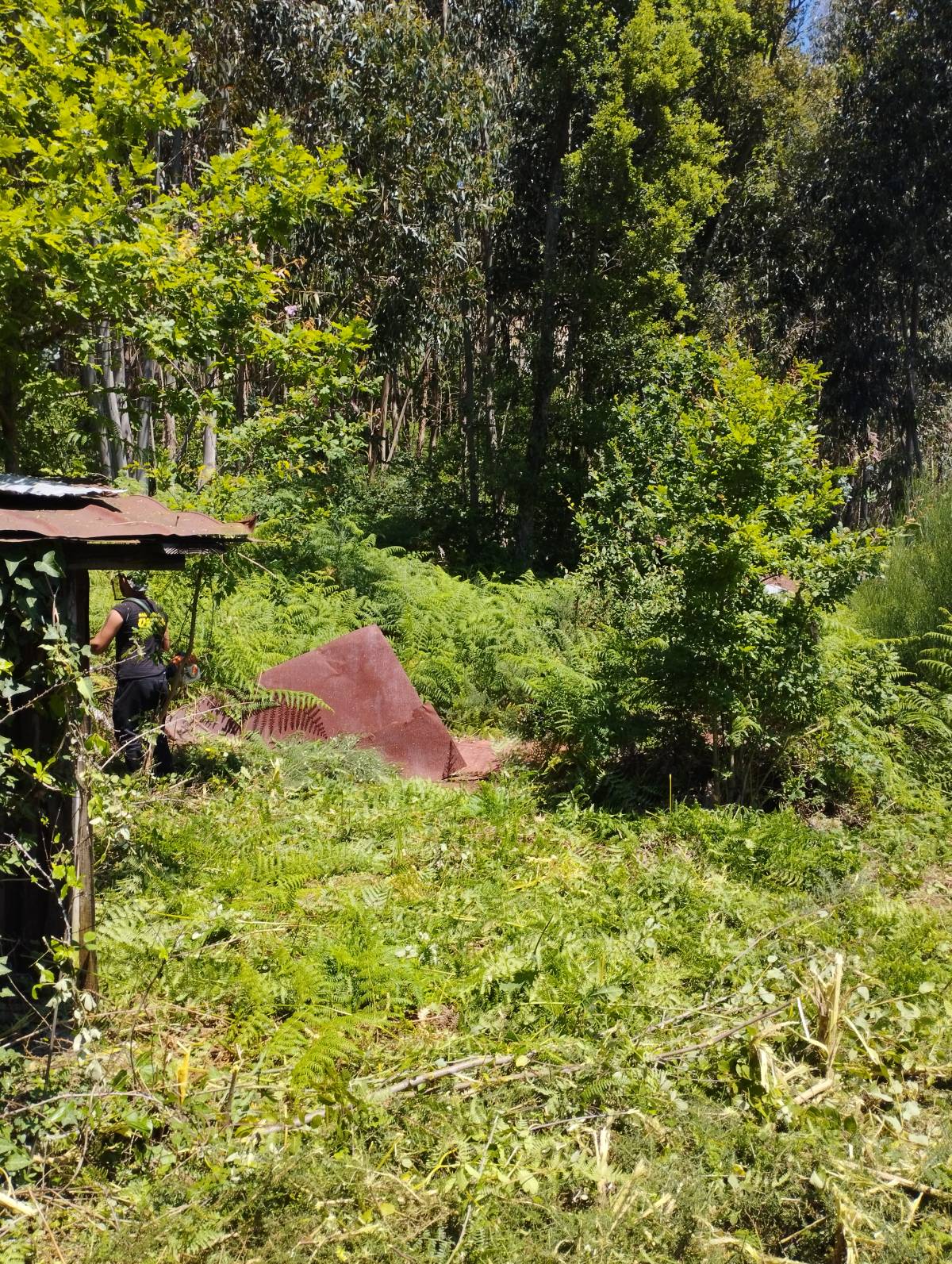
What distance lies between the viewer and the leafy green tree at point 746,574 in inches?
242

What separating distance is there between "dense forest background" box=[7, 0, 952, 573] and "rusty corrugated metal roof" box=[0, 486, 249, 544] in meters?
3.08

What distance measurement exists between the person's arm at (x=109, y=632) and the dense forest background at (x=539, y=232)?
4.78ft

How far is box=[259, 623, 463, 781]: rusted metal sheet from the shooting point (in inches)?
294

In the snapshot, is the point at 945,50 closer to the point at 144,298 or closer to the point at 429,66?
the point at 429,66

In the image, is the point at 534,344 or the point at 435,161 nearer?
the point at 435,161

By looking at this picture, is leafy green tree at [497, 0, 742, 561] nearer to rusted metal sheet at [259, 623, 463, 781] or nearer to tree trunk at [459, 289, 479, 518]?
tree trunk at [459, 289, 479, 518]

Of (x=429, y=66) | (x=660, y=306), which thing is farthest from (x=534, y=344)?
(x=429, y=66)

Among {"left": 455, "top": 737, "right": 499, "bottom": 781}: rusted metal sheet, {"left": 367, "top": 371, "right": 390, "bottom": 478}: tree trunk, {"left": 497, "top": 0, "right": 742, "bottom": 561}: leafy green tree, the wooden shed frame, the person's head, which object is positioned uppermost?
{"left": 497, "top": 0, "right": 742, "bottom": 561}: leafy green tree

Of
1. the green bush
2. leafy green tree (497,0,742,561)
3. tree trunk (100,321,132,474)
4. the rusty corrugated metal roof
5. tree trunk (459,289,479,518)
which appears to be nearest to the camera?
the rusty corrugated metal roof

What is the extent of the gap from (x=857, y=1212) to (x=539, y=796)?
13.2 feet

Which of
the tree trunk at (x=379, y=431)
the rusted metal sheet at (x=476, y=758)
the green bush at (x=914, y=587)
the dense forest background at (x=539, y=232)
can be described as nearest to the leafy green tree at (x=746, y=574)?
→ the rusted metal sheet at (x=476, y=758)

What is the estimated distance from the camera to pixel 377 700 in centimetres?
763

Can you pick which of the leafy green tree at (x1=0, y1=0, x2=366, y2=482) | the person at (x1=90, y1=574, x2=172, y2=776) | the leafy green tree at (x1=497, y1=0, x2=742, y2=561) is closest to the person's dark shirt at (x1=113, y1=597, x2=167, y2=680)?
the person at (x1=90, y1=574, x2=172, y2=776)

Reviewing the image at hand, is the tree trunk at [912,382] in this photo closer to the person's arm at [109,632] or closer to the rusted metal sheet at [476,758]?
the rusted metal sheet at [476,758]
